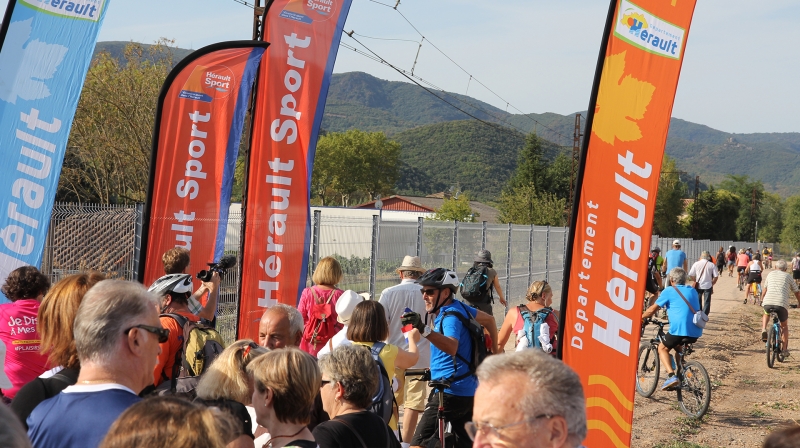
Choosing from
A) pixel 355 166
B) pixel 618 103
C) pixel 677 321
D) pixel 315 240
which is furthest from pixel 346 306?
pixel 355 166

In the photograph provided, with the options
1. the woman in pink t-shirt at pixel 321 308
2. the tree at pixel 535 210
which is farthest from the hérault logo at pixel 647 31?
the tree at pixel 535 210

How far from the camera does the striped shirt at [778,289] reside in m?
14.5

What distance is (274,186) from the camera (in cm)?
728

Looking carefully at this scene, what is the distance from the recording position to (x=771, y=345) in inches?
564

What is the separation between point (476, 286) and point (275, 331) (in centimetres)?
513

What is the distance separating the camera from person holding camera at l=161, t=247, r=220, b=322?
19.0 ft

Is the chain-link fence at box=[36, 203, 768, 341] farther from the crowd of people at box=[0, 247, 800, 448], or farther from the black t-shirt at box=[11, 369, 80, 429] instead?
the black t-shirt at box=[11, 369, 80, 429]

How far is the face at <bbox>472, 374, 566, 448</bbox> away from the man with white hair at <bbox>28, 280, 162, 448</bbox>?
1270 mm

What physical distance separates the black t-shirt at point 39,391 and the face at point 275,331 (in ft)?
4.43

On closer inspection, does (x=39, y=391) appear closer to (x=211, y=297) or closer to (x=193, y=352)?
(x=193, y=352)

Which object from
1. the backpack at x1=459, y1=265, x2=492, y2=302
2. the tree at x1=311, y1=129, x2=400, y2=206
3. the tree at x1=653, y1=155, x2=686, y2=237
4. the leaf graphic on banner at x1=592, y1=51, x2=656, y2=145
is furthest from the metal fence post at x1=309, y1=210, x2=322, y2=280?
the tree at x1=311, y1=129, x2=400, y2=206

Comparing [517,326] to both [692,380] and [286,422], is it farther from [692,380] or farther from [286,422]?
[286,422]

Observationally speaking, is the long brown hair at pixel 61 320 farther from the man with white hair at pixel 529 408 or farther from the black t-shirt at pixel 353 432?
the man with white hair at pixel 529 408

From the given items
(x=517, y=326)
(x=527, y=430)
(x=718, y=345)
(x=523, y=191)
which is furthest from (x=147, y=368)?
(x=523, y=191)
